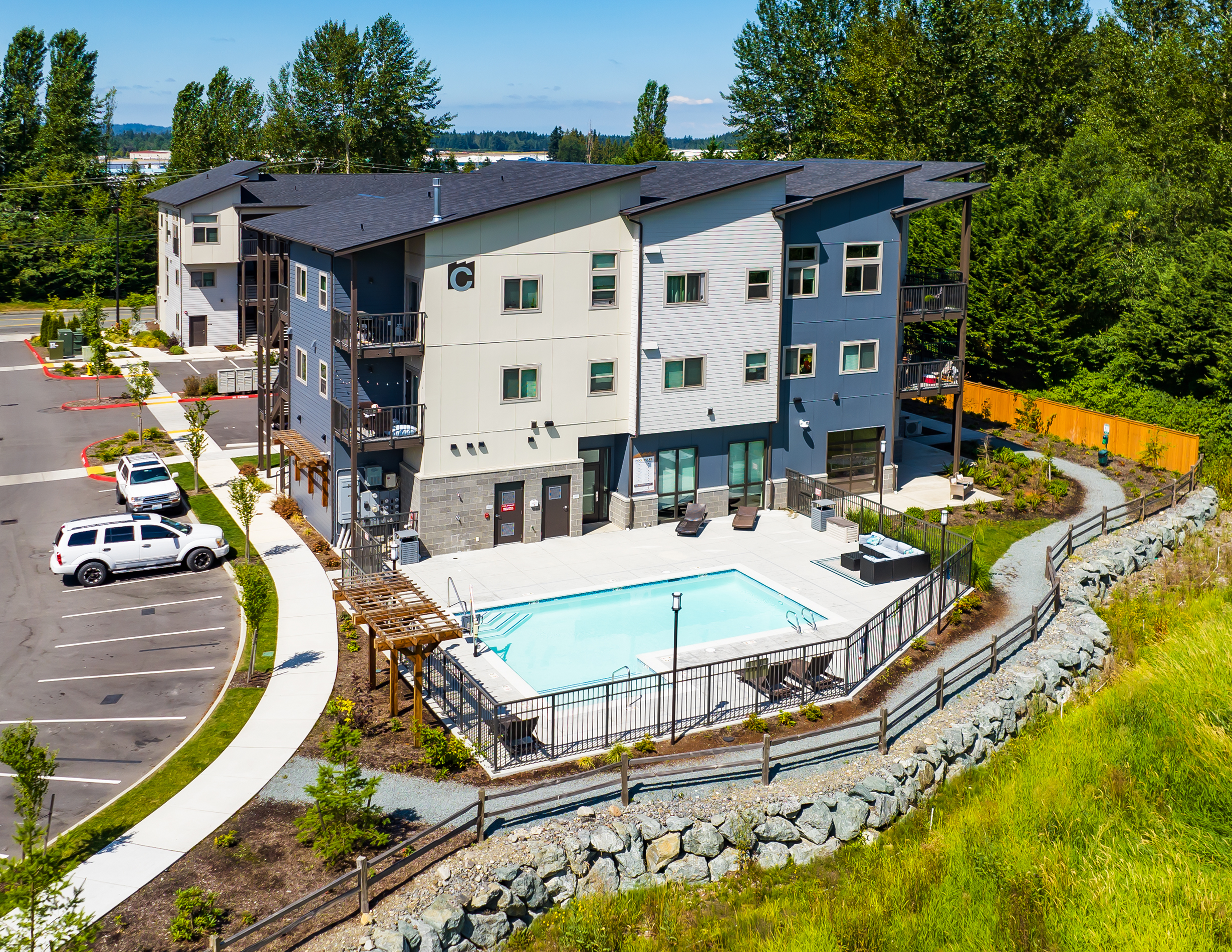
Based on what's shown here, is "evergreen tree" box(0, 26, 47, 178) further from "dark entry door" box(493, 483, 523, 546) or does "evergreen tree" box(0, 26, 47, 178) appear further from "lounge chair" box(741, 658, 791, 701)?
"lounge chair" box(741, 658, 791, 701)

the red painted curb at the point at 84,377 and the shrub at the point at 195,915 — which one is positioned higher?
the red painted curb at the point at 84,377

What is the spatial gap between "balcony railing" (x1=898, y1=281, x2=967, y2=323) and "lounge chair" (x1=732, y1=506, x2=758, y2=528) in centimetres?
911

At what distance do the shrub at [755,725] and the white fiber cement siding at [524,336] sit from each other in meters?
13.1

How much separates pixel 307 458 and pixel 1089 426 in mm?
31259

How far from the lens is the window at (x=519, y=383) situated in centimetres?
3444

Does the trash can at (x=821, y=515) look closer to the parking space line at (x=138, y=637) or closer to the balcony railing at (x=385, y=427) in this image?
the balcony railing at (x=385, y=427)

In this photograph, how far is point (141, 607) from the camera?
3055 cm

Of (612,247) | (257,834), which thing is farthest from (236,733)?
(612,247)

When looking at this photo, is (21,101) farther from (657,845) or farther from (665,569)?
(657,845)

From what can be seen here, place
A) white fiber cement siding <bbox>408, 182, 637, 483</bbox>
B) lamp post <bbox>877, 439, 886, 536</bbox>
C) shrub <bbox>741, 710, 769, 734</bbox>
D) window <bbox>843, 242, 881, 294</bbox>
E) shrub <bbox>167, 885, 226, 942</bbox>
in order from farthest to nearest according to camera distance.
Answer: lamp post <bbox>877, 439, 886, 536</bbox> → window <bbox>843, 242, 881, 294</bbox> → white fiber cement siding <bbox>408, 182, 637, 483</bbox> → shrub <bbox>741, 710, 769, 734</bbox> → shrub <bbox>167, 885, 226, 942</bbox>

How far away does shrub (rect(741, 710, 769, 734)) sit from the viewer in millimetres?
24328

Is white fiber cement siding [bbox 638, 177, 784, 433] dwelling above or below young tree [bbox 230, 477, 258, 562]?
above

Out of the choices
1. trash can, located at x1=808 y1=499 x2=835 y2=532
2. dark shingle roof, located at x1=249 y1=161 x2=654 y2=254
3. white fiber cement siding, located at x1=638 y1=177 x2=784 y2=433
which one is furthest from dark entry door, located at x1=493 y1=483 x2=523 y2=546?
trash can, located at x1=808 y1=499 x2=835 y2=532

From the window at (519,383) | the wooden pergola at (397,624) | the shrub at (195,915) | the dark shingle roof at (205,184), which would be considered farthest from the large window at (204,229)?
the shrub at (195,915)
